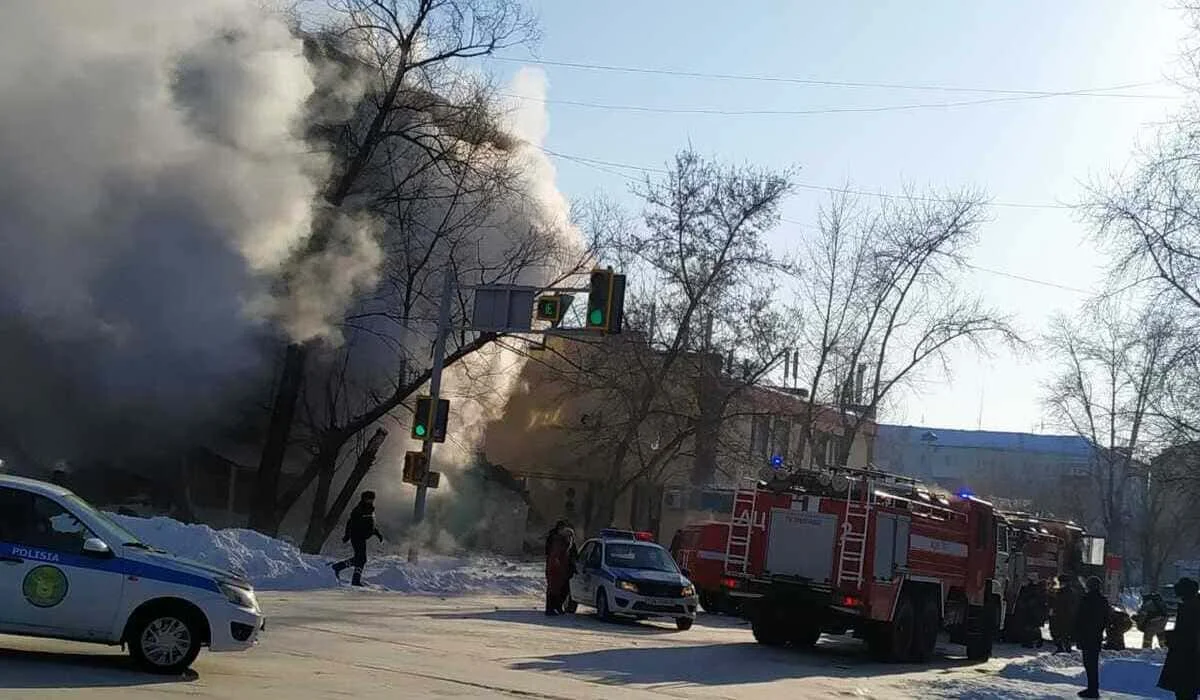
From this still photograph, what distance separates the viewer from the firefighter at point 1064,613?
83.5 ft

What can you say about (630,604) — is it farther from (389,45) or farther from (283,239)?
(389,45)

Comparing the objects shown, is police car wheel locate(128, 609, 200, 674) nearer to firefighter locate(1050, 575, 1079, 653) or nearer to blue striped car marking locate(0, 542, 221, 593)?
blue striped car marking locate(0, 542, 221, 593)

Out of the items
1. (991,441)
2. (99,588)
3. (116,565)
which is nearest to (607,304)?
(116,565)

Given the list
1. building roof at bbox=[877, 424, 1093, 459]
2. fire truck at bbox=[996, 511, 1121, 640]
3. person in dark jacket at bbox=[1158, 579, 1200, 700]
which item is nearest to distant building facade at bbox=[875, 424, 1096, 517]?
building roof at bbox=[877, 424, 1093, 459]

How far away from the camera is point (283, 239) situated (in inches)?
1013

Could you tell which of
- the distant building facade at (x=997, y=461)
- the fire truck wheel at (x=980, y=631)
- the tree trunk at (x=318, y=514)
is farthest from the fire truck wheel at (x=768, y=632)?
the distant building facade at (x=997, y=461)

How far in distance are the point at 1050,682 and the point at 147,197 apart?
18.2m

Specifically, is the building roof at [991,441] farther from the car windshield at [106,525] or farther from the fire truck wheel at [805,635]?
the car windshield at [106,525]

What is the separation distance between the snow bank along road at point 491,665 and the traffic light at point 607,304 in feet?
15.4

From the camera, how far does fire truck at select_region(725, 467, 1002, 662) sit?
59.1 feet

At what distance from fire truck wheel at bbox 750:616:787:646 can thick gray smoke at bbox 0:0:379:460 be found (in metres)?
12.6

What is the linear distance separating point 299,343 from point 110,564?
18.7 meters

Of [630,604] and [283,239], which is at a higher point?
[283,239]

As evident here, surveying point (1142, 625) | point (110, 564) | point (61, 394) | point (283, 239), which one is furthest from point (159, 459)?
point (1142, 625)
